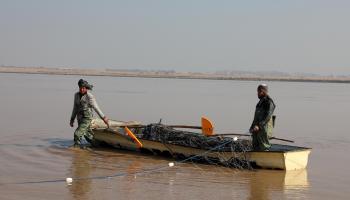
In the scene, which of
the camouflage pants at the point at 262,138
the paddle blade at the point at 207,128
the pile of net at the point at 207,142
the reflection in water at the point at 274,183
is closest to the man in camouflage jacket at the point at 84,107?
the pile of net at the point at 207,142

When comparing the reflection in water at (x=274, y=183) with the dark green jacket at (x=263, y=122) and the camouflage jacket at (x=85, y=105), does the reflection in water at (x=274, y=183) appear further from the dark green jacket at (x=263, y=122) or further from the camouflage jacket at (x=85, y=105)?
the camouflage jacket at (x=85, y=105)

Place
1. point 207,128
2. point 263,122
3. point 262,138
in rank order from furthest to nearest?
point 207,128
point 262,138
point 263,122

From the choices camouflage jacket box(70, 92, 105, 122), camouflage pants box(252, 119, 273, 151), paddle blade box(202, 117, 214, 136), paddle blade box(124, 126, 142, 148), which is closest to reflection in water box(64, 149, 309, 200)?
paddle blade box(124, 126, 142, 148)

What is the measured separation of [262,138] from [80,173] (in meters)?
3.73

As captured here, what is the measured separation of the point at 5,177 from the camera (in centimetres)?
994

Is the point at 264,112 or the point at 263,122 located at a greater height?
the point at 264,112

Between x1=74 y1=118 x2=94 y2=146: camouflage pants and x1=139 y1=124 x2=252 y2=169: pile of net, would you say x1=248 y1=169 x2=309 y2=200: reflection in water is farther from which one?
x1=74 y1=118 x2=94 y2=146: camouflage pants

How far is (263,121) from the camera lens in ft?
36.2

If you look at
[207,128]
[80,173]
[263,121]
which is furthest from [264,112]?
[80,173]

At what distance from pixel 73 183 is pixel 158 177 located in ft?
5.75

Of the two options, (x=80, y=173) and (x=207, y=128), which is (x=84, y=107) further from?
(x=207, y=128)

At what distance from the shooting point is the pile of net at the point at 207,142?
11.6 m

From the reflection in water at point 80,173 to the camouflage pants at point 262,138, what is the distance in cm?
344

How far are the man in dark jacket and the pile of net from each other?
35cm
